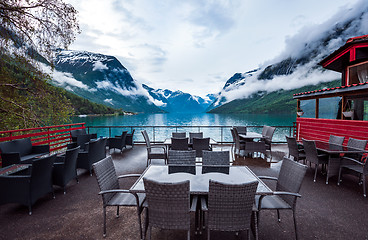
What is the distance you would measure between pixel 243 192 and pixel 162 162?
167 inches

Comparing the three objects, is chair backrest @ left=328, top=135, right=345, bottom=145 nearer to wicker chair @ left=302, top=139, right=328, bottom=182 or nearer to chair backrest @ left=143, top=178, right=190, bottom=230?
wicker chair @ left=302, top=139, right=328, bottom=182

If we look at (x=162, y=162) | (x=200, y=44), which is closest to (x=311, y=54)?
(x=200, y=44)

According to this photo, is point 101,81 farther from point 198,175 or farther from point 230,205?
point 230,205

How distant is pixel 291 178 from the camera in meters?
2.02

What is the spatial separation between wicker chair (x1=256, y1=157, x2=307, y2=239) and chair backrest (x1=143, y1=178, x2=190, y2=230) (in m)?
0.85

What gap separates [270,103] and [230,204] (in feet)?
322

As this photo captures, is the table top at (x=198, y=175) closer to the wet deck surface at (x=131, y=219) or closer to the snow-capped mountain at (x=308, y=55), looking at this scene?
the wet deck surface at (x=131, y=219)

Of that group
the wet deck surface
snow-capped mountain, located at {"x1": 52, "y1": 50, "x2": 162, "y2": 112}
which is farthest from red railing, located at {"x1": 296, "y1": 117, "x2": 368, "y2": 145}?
snow-capped mountain, located at {"x1": 52, "y1": 50, "x2": 162, "y2": 112}

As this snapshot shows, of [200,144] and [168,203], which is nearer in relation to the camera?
[168,203]

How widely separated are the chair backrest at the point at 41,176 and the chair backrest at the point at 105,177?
1.19 m

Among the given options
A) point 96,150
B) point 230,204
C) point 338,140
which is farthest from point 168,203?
point 338,140

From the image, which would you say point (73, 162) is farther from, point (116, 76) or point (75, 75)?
point (116, 76)

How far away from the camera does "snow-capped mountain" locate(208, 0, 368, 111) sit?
48.1 m

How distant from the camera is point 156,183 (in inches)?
56.8
